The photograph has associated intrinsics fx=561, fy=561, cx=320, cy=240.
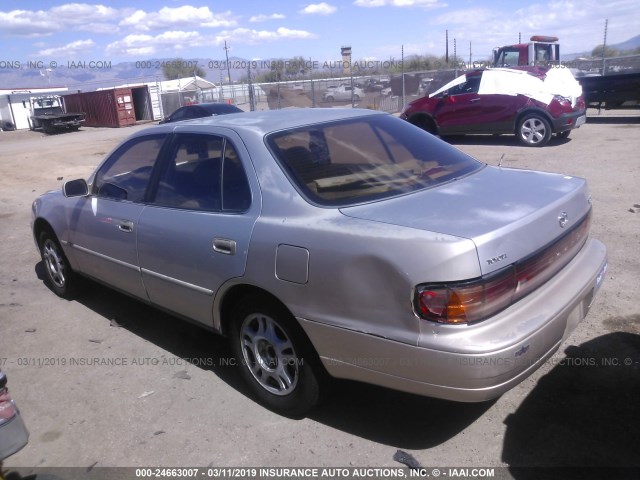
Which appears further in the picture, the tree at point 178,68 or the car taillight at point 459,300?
the tree at point 178,68

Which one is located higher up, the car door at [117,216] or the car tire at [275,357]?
the car door at [117,216]

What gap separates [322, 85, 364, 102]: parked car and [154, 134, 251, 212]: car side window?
20917 millimetres

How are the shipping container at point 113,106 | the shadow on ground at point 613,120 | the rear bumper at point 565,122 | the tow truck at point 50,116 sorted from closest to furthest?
the rear bumper at point 565,122 < the shadow on ground at point 613,120 < the tow truck at point 50,116 < the shipping container at point 113,106

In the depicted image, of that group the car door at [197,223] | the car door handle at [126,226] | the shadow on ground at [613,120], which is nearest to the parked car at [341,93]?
the shadow on ground at [613,120]

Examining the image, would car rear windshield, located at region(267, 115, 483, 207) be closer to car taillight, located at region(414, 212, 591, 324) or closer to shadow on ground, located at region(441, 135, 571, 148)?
car taillight, located at region(414, 212, 591, 324)

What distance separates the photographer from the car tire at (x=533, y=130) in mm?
12516

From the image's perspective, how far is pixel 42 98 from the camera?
33094 mm

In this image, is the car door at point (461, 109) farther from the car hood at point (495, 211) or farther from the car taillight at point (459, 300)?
the car taillight at point (459, 300)

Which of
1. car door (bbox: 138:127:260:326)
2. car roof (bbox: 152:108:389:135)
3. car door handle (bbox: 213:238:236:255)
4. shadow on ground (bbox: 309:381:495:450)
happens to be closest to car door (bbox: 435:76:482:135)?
car roof (bbox: 152:108:389:135)

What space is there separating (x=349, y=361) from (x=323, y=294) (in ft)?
1.19

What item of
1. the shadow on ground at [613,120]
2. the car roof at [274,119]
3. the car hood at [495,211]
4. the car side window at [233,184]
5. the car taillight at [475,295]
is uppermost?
the car roof at [274,119]

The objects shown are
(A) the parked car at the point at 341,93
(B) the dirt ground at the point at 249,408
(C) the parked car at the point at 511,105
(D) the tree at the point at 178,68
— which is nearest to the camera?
(B) the dirt ground at the point at 249,408

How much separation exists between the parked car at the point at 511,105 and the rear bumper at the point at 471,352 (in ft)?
34.7

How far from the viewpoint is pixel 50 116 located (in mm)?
31344
